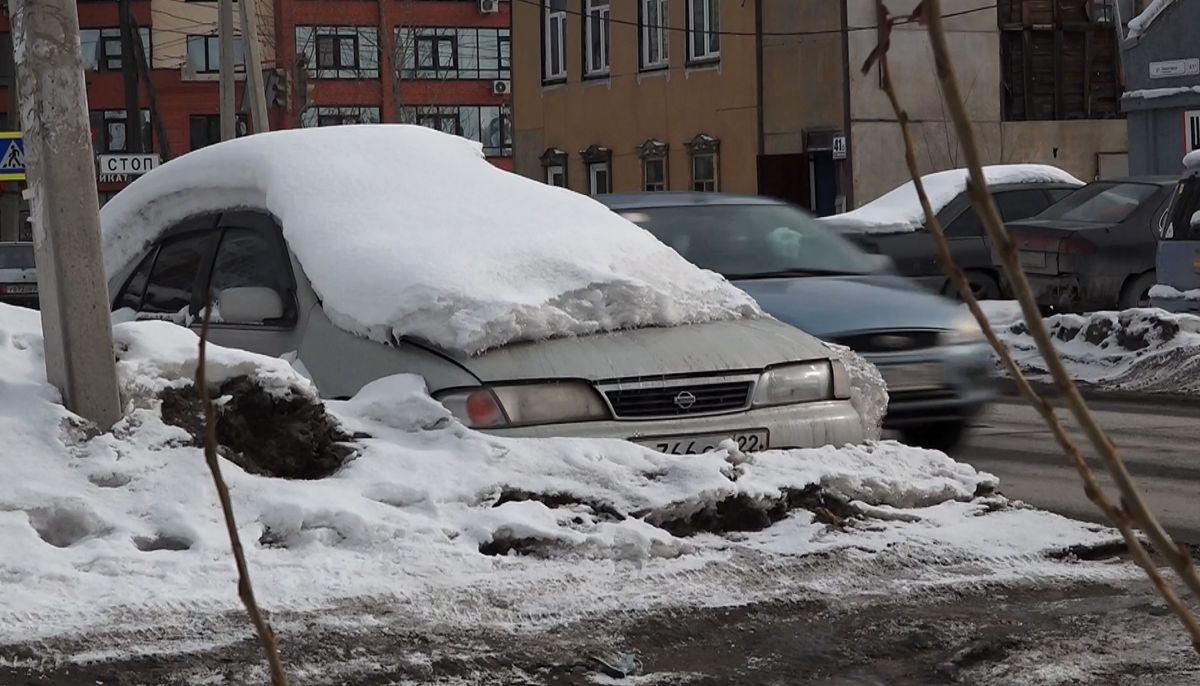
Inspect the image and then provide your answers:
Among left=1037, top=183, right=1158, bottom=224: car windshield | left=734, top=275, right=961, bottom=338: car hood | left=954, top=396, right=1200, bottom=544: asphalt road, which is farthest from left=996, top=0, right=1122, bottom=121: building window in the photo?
left=734, top=275, right=961, bottom=338: car hood

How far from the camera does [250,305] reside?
7453 mm

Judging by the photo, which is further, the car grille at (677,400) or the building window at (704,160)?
the building window at (704,160)

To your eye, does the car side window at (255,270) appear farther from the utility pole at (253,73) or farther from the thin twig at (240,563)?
the utility pole at (253,73)

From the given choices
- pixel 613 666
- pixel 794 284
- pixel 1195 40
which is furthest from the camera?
pixel 1195 40

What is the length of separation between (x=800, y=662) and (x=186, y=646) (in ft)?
5.15

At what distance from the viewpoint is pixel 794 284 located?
10172 millimetres

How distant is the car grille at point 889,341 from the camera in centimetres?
953

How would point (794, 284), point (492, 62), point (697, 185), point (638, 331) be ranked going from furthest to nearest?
point (492, 62) < point (697, 185) < point (794, 284) < point (638, 331)

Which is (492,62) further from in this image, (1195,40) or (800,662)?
(800,662)

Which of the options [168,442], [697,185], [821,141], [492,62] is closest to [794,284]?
[168,442]

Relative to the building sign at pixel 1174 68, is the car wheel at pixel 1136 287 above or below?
below

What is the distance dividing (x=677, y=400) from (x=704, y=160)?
3421 centimetres

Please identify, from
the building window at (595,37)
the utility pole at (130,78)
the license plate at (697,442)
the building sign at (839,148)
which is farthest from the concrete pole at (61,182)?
the utility pole at (130,78)

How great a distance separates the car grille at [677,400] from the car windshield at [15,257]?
2324 centimetres
